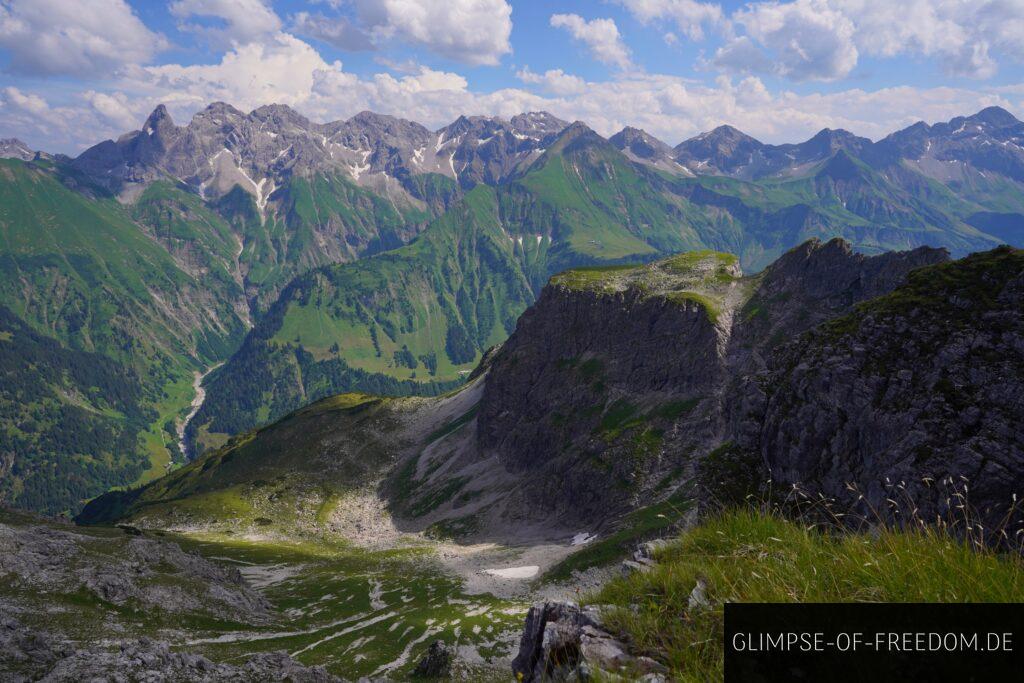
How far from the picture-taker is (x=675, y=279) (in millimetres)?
161625

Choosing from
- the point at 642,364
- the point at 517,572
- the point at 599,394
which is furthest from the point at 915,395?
the point at 599,394

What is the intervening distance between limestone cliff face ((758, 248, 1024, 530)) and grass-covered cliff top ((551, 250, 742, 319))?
248 feet

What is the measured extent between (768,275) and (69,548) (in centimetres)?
14730

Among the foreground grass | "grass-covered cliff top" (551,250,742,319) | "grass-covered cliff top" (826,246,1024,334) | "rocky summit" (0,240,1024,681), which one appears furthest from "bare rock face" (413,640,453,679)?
"grass-covered cliff top" (551,250,742,319)

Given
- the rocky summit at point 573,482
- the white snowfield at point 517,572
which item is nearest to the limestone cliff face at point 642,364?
the rocky summit at point 573,482

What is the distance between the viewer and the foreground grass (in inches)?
264

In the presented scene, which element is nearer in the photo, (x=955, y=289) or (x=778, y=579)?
(x=778, y=579)

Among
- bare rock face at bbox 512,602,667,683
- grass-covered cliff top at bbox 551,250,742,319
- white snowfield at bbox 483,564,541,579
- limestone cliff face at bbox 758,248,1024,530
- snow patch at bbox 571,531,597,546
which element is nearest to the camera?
bare rock face at bbox 512,602,667,683

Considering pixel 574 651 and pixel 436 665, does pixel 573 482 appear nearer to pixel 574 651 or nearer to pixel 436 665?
pixel 436 665

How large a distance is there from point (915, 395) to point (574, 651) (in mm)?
55749

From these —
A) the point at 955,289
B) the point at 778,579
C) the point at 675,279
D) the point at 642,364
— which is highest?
the point at 955,289

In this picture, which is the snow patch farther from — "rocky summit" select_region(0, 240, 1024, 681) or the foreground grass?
the foreground grass

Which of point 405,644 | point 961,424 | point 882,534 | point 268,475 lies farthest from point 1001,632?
point 268,475

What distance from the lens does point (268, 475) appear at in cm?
18700
